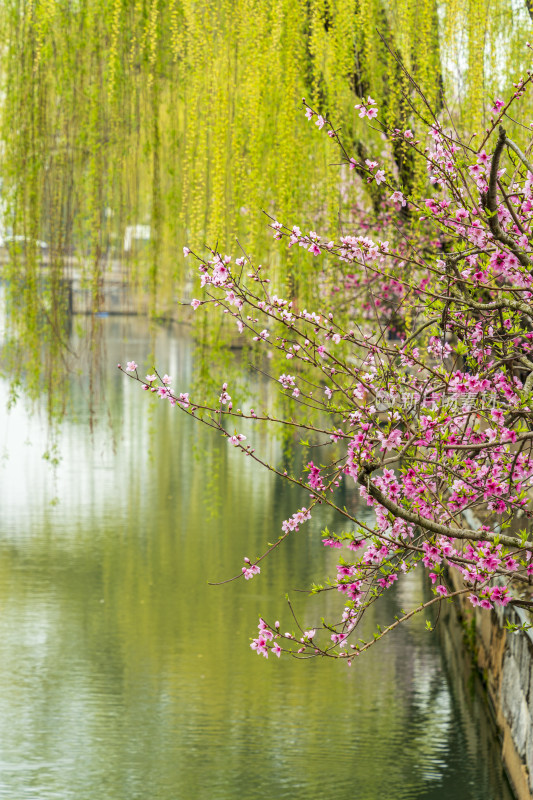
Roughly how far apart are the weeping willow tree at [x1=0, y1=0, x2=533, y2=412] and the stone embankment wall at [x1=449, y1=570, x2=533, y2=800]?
2036mm

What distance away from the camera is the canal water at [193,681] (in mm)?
4441

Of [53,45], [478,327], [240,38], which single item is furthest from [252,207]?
[478,327]

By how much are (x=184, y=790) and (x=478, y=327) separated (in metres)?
2.13

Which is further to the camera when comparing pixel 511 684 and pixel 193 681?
pixel 193 681

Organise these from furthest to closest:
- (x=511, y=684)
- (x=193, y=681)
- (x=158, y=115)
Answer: (x=158, y=115)
(x=193, y=681)
(x=511, y=684)

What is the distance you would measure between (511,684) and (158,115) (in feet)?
10.8

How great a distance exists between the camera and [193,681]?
17.7 feet

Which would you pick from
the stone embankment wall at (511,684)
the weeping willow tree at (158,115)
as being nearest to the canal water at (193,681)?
the stone embankment wall at (511,684)

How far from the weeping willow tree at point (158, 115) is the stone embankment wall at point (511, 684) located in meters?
2.04

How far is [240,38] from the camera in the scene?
5.91 meters

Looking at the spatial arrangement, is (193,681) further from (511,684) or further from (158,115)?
(158,115)

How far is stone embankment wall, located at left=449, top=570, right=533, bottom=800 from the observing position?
13.1 ft

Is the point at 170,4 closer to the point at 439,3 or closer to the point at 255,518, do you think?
the point at 439,3

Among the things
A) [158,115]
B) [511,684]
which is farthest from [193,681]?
[158,115]
